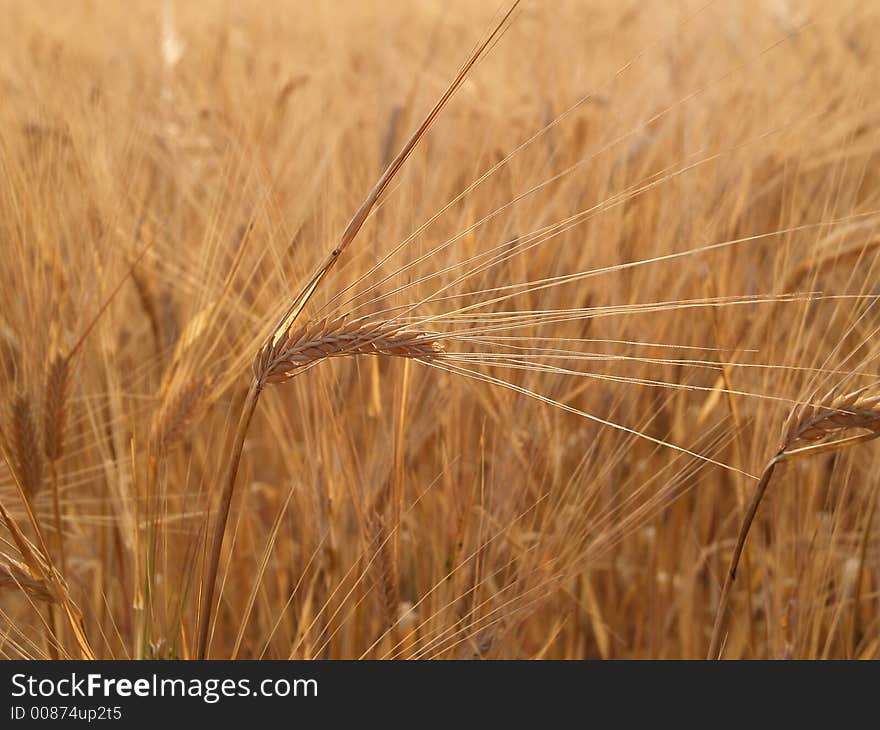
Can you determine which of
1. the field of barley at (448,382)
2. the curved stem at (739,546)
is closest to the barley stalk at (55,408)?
the field of barley at (448,382)

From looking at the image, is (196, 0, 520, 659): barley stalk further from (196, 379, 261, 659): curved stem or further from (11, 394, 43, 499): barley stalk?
(11, 394, 43, 499): barley stalk

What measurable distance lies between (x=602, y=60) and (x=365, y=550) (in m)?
1.63

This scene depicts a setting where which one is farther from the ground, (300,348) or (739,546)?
(300,348)

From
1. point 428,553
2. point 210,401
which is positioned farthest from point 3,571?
point 428,553

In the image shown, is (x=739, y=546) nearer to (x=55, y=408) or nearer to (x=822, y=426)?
(x=822, y=426)

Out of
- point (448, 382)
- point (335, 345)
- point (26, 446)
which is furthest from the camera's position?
point (448, 382)

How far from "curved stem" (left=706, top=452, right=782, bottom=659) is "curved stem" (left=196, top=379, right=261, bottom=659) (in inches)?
12.4

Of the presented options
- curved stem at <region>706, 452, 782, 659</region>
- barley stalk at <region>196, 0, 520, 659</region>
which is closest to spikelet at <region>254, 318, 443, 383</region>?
barley stalk at <region>196, 0, 520, 659</region>

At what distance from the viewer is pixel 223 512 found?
23.0 inches

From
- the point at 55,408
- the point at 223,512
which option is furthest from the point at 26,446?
the point at 223,512

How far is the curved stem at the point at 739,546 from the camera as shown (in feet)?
1.98

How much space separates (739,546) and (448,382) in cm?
34

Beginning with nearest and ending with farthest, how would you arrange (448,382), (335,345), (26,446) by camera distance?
(335,345)
(26,446)
(448,382)

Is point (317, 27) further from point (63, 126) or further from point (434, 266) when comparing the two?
point (434, 266)
